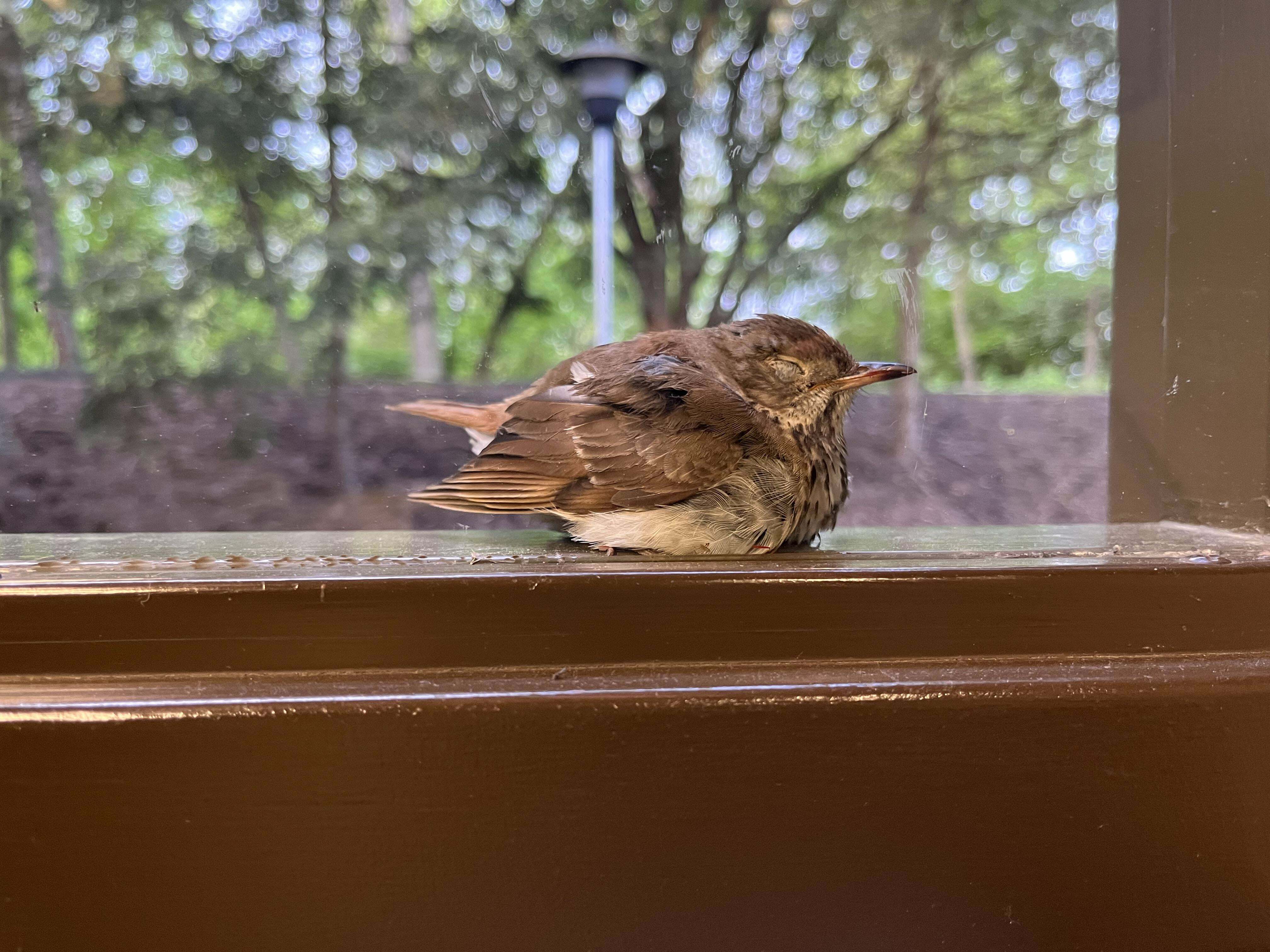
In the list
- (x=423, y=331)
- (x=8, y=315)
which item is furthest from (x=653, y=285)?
(x=8, y=315)

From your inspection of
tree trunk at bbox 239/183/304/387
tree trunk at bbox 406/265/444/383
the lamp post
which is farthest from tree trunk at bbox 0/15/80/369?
the lamp post

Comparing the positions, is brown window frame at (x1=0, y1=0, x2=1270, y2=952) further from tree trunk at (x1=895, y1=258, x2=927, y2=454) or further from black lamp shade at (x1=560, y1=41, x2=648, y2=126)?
black lamp shade at (x1=560, y1=41, x2=648, y2=126)

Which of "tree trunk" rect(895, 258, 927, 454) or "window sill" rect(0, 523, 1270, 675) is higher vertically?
"tree trunk" rect(895, 258, 927, 454)

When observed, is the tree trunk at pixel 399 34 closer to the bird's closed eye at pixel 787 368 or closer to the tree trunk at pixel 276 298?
the tree trunk at pixel 276 298

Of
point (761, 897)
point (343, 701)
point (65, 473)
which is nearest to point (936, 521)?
point (761, 897)

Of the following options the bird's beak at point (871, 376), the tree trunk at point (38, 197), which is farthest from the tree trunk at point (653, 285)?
the tree trunk at point (38, 197)

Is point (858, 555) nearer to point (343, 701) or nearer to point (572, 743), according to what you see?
point (572, 743)
